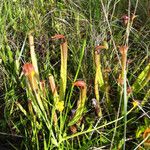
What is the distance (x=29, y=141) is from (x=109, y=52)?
1.50 feet

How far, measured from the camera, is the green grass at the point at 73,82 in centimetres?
102

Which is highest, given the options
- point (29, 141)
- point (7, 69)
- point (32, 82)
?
point (32, 82)

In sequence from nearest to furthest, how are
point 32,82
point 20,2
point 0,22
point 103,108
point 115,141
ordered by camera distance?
1. point 32,82
2. point 115,141
3. point 103,108
4. point 0,22
5. point 20,2

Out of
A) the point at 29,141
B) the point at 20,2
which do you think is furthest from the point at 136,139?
the point at 20,2

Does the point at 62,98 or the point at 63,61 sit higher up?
the point at 63,61

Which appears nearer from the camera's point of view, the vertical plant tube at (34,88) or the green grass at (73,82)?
the vertical plant tube at (34,88)

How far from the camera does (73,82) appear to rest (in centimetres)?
102

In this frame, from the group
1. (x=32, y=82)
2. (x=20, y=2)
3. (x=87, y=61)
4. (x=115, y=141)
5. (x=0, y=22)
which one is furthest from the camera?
(x=20, y=2)

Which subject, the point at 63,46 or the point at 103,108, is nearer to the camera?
the point at 63,46

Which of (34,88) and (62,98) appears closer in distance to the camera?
(34,88)

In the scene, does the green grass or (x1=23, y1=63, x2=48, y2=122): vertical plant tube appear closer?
(x1=23, y1=63, x2=48, y2=122): vertical plant tube

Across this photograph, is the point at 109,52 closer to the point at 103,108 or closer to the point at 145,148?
the point at 103,108

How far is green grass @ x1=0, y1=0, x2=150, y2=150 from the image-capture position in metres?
1.02

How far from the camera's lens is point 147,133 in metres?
0.98
